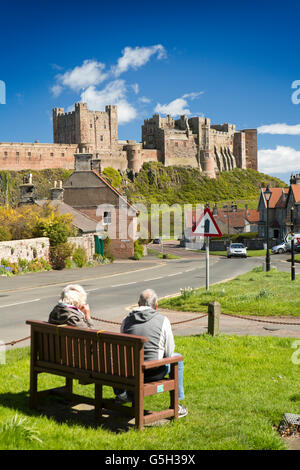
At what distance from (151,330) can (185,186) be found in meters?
156

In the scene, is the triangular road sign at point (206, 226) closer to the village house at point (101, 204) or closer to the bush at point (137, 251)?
the village house at point (101, 204)

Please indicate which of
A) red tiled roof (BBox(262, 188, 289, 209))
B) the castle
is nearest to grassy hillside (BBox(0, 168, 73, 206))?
the castle

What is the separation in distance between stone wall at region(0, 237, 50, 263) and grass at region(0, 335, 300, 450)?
60.8 ft

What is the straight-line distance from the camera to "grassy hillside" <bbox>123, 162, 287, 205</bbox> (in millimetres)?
147500

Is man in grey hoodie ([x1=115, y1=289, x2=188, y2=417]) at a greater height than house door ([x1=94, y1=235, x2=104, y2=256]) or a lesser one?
greater

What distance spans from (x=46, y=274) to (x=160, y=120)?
498 feet

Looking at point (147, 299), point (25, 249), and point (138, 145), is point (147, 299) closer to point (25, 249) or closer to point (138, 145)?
point (25, 249)

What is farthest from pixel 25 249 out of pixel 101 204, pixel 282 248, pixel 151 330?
pixel 282 248

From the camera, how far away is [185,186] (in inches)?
6368

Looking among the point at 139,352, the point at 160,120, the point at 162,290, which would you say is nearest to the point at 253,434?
the point at 139,352

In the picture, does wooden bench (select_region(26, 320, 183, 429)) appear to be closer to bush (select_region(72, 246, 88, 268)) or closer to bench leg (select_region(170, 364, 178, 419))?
bench leg (select_region(170, 364, 178, 419))

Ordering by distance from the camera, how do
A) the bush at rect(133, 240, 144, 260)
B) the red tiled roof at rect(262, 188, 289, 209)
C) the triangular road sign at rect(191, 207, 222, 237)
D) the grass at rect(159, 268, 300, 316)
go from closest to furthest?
the grass at rect(159, 268, 300, 316), the triangular road sign at rect(191, 207, 222, 237), the bush at rect(133, 240, 144, 260), the red tiled roof at rect(262, 188, 289, 209)
